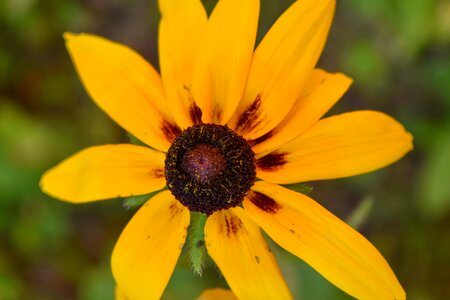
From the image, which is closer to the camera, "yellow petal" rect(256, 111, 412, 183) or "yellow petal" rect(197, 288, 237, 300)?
"yellow petal" rect(256, 111, 412, 183)

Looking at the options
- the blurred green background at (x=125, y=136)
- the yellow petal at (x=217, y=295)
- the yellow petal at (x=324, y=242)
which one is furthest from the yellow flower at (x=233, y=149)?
the blurred green background at (x=125, y=136)

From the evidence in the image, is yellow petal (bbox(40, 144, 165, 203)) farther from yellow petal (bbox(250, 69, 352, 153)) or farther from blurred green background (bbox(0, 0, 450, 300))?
blurred green background (bbox(0, 0, 450, 300))

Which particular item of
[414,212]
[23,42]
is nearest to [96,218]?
[23,42]

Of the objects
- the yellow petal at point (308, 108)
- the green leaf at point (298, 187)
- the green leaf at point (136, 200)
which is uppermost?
the yellow petal at point (308, 108)

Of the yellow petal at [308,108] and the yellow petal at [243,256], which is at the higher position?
the yellow petal at [308,108]

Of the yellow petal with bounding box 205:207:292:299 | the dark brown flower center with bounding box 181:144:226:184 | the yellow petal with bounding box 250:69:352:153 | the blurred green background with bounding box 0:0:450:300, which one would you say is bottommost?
the blurred green background with bounding box 0:0:450:300

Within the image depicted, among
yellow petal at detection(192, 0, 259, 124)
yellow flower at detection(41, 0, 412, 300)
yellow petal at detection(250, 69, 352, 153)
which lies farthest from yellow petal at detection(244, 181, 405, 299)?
yellow petal at detection(192, 0, 259, 124)

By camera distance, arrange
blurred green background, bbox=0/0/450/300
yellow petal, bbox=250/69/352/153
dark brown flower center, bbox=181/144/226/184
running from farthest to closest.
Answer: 1. blurred green background, bbox=0/0/450/300
2. yellow petal, bbox=250/69/352/153
3. dark brown flower center, bbox=181/144/226/184

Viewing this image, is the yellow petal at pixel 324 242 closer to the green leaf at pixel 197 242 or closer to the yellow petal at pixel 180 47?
the green leaf at pixel 197 242
